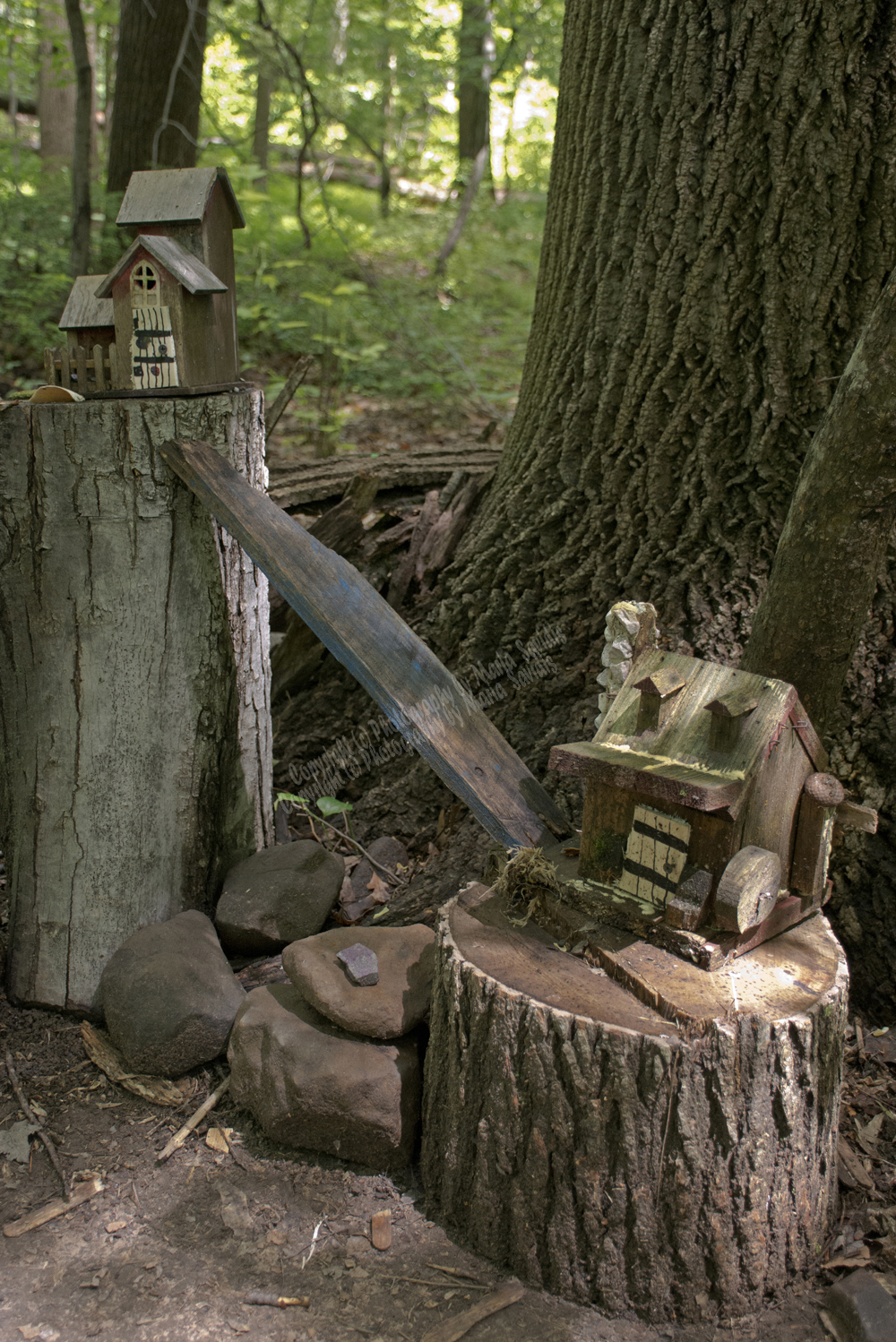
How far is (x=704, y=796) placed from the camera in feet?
5.57

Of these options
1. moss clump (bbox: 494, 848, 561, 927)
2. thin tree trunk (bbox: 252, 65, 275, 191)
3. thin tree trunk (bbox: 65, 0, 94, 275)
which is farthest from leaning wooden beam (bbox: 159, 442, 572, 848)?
thin tree trunk (bbox: 252, 65, 275, 191)

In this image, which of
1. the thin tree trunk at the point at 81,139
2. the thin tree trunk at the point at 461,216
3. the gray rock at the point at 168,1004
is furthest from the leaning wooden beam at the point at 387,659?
the thin tree trunk at the point at 461,216

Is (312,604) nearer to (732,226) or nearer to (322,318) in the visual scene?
(732,226)

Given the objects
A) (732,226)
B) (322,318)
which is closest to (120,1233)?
(732,226)

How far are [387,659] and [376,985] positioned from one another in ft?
2.75

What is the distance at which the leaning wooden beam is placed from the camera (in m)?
2.26

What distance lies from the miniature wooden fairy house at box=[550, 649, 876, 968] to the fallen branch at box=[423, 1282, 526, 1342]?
806 millimetres

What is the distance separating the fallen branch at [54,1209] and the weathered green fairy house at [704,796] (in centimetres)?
139

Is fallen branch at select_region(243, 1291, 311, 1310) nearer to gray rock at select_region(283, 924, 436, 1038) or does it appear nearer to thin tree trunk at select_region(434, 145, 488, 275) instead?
gray rock at select_region(283, 924, 436, 1038)

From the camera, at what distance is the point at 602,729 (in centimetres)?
202

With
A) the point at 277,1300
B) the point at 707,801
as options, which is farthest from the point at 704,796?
the point at 277,1300

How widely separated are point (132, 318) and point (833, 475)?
1850 mm

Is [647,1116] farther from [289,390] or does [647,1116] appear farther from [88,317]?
[289,390]

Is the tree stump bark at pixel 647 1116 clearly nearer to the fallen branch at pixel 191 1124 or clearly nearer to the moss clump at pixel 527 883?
the moss clump at pixel 527 883
